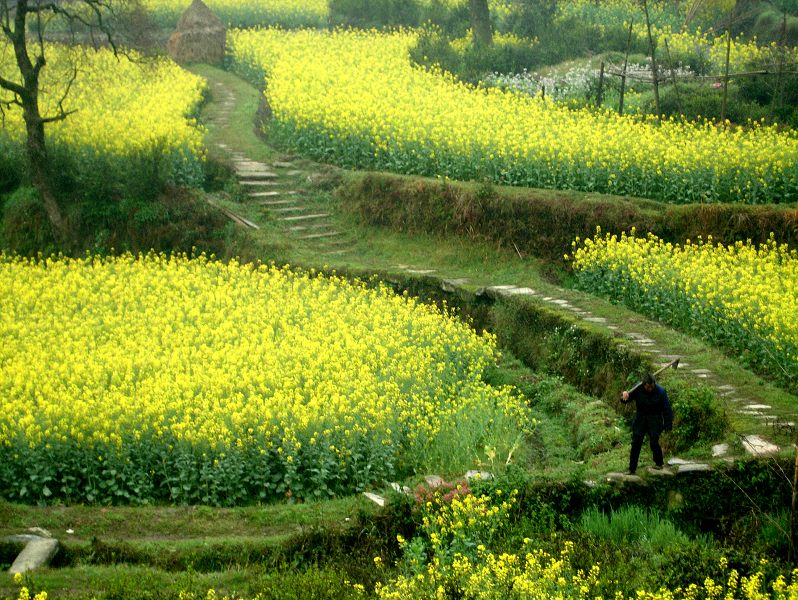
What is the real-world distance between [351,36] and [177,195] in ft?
57.0

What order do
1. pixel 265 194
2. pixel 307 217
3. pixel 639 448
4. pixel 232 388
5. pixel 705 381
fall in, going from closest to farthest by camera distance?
pixel 639 448
pixel 705 381
pixel 232 388
pixel 307 217
pixel 265 194

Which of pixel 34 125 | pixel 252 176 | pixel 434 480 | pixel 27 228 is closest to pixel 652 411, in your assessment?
pixel 434 480

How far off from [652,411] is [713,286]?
5.39 meters

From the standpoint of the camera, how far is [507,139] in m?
24.9

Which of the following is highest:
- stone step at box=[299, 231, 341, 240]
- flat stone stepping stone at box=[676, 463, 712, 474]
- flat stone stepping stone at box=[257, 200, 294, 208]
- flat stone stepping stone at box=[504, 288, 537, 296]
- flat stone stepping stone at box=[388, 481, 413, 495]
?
flat stone stepping stone at box=[257, 200, 294, 208]

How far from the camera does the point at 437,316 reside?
64.2ft

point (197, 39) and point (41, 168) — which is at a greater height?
point (197, 39)

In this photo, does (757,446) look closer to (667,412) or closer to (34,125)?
(667,412)

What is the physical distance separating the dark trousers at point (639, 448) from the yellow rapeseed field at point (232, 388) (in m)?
2.36

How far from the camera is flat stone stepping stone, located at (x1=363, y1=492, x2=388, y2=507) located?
→ 12752 mm

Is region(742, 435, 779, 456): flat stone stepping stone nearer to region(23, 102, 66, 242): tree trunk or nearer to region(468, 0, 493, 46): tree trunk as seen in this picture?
region(23, 102, 66, 242): tree trunk

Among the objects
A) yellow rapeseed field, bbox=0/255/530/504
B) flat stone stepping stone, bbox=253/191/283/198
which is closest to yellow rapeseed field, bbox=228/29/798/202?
flat stone stepping stone, bbox=253/191/283/198

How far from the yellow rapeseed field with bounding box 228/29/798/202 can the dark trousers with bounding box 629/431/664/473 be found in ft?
31.4

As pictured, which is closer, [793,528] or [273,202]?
[793,528]
